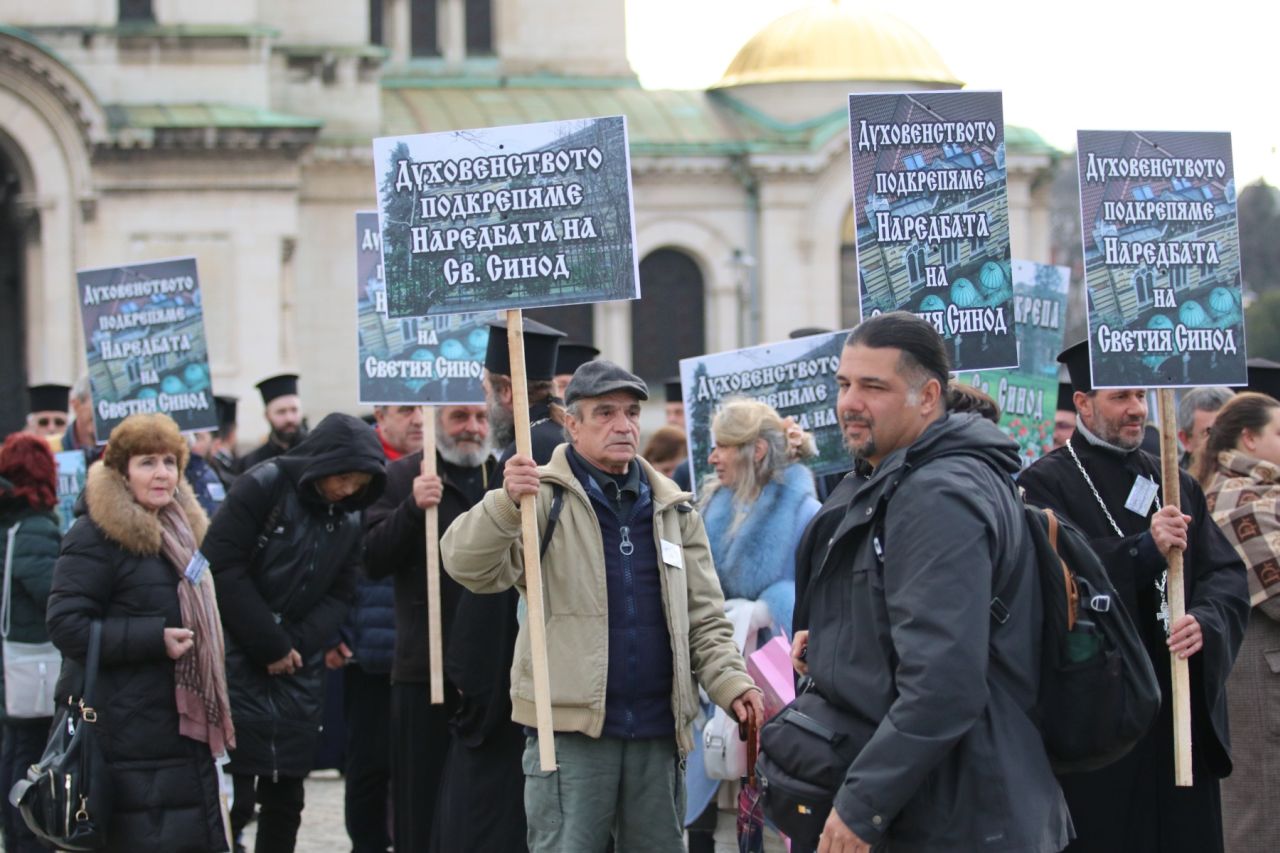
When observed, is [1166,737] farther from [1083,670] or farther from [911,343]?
[911,343]

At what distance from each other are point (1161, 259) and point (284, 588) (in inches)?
146

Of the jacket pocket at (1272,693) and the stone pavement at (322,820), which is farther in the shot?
the stone pavement at (322,820)

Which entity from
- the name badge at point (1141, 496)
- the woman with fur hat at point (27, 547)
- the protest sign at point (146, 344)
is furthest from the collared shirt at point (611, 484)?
the protest sign at point (146, 344)

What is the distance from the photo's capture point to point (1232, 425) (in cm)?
811

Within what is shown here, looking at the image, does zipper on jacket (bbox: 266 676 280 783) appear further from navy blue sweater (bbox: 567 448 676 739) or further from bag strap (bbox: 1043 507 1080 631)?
bag strap (bbox: 1043 507 1080 631)

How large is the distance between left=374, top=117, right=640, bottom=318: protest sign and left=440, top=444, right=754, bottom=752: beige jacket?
59cm

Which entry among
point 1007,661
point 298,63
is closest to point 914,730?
point 1007,661

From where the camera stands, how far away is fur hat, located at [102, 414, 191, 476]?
8211 mm

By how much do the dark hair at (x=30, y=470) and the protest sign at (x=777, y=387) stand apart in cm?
280

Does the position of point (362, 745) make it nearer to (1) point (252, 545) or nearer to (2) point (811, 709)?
(1) point (252, 545)

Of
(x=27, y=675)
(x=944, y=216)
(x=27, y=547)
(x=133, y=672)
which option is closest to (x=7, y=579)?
Result: (x=27, y=547)

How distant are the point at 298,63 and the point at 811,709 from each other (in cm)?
3161

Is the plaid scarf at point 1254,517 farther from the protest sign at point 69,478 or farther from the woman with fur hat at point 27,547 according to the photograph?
the protest sign at point 69,478

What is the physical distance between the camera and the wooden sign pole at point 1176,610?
255 inches
